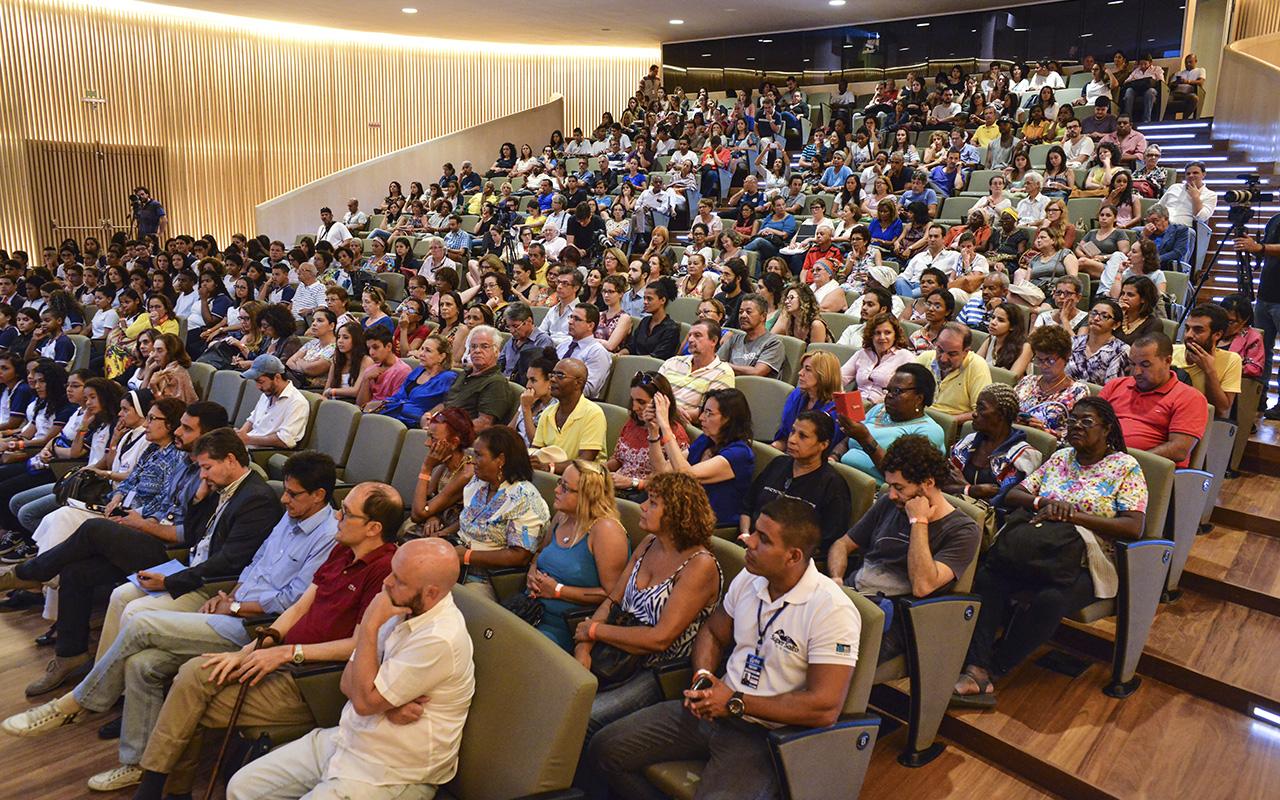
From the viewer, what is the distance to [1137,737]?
8.65 feet

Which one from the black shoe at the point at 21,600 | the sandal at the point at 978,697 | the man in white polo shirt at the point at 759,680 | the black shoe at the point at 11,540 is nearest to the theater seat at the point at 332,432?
the black shoe at the point at 21,600

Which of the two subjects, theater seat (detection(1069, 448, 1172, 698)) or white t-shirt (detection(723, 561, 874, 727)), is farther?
theater seat (detection(1069, 448, 1172, 698))

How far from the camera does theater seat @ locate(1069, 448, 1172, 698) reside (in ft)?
9.07

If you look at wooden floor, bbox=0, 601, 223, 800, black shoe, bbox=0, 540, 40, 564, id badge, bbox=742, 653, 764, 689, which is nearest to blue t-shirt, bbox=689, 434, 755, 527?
id badge, bbox=742, 653, 764, 689

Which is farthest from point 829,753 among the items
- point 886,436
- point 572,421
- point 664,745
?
point 572,421

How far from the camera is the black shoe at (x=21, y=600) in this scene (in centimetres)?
386

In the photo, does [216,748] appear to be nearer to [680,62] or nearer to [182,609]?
[182,609]

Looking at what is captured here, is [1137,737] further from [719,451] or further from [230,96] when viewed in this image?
[230,96]

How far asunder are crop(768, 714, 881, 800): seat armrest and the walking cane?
4.69 feet

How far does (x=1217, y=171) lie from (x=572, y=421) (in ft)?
23.6

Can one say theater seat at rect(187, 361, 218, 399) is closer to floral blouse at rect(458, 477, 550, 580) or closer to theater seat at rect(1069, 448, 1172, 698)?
floral blouse at rect(458, 477, 550, 580)

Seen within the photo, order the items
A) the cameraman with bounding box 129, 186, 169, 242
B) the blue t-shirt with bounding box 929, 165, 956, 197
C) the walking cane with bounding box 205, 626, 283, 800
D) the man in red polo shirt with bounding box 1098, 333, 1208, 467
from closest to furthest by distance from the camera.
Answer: the walking cane with bounding box 205, 626, 283, 800 → the man in red polo shirt with bounding box 1098, 333, 1208, 467 → the blue t-shirt with bounding box 929, 165, 956, 197 → the cameraman with bounding box 129, 186, 169, 242

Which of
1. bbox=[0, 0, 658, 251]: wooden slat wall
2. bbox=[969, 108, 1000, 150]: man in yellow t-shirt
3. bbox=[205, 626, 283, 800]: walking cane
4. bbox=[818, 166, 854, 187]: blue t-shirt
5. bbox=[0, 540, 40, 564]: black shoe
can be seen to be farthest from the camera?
bbox=[0, 0, 658, 251]: wooden slat wall

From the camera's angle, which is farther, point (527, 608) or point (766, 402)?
point (766, 402)
